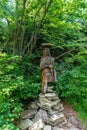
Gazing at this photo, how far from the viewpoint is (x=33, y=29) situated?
6.50 metres

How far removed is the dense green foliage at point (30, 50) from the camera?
16.9 ft

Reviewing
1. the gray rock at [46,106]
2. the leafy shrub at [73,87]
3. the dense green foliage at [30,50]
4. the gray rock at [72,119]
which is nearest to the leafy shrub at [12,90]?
the dense green foliage at [30,50]

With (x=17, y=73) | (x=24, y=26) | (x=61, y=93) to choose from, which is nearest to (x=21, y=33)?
(x=24, y=26)

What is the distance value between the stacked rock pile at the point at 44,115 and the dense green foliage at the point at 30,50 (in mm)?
283

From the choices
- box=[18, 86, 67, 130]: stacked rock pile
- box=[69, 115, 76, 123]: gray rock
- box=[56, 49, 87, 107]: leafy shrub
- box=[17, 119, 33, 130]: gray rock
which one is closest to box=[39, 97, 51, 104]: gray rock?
box=[18, 86, 67, 130]: stacked rock pile

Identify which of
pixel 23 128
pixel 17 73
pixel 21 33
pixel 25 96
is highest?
pixel 21 33

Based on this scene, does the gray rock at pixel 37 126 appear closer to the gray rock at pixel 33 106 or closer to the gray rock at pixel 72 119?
the gray rock at pixel 33 106

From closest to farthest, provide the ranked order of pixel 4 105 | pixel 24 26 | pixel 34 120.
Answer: pixel 4 105 → pixel 34 120 → pixel 24 26

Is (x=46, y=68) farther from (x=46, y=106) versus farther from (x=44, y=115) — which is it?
(x=44, y=115)

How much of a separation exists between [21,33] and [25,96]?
2.03 m

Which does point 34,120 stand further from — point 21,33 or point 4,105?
point 21,33

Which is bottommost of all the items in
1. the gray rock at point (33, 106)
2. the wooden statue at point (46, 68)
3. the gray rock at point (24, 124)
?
the gray rock at point (24, 124)

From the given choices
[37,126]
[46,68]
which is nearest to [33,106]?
[37,126]

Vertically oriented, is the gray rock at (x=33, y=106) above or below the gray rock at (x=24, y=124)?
above
